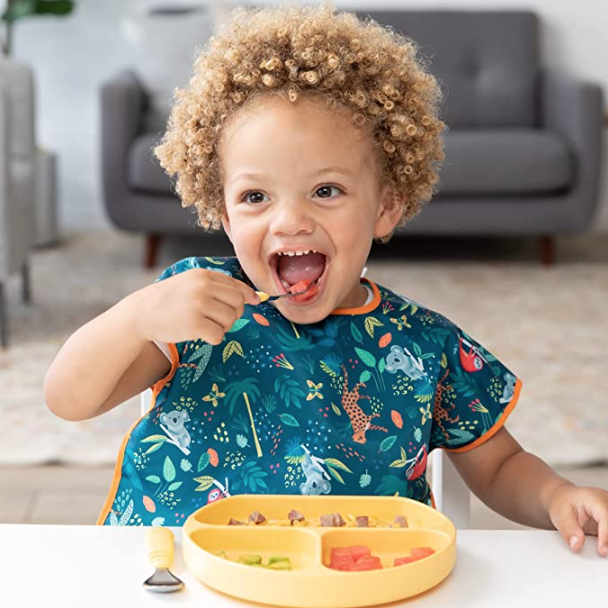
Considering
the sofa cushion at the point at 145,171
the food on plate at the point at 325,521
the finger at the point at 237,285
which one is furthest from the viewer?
the sofa cushion at the point at 145,171

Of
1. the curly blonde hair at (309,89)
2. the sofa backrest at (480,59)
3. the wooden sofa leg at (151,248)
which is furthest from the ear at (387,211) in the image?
the sofa backrest at (480,59)

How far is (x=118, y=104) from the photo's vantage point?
146 inches

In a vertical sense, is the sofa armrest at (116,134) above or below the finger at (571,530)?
below

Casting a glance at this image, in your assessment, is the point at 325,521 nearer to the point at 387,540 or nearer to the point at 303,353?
the point at 387,540

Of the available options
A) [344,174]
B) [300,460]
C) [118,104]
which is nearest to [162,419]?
[300,460]

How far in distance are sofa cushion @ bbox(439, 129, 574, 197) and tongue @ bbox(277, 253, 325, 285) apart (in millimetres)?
2746

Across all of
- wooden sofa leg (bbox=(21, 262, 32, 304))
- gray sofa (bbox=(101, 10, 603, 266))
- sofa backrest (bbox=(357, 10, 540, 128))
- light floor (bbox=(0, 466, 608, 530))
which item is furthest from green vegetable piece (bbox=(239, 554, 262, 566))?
sofa backrest (bbox=(357, 10, 540, 128))

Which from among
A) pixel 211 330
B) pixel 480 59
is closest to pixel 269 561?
pixel 211 330

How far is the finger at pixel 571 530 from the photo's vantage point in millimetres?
733

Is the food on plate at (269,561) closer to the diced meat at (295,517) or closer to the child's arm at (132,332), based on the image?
the diced meat at (295,517)

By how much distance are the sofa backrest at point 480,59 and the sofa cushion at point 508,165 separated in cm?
47

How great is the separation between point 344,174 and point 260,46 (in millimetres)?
152

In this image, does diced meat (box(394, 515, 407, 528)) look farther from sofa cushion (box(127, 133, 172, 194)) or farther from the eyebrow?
sofa cushion (box(127, 133, 172, 194))

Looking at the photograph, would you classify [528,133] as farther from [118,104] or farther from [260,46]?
[260,46]
